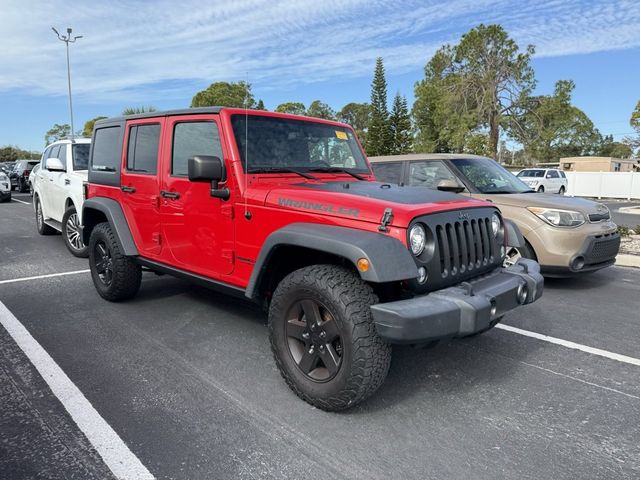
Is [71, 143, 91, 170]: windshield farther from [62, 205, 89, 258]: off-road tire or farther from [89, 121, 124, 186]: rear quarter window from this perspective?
[89, 121, 124, 186]: rear quarter window

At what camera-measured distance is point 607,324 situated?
4.87 metres

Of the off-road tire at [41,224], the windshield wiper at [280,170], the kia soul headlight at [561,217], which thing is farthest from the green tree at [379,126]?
the windshield wiper at [280,170]

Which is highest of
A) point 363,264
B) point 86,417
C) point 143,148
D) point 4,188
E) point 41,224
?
point 143,148

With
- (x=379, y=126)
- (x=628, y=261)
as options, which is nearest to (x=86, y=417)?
(x=628, y=261)

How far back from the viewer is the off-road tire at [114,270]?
496cm

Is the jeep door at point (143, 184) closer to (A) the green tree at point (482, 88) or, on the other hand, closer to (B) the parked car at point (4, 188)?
(B) the parked car at point (4, 188)

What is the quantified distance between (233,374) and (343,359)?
106 cm

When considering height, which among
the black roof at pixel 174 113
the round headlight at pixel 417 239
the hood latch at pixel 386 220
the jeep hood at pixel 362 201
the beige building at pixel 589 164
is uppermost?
the beige building at pixel 589 164

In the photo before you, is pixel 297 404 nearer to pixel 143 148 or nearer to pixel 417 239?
pixel 417 239

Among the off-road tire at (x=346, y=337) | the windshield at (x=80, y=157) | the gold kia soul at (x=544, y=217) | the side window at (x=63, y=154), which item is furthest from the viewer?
the side window at (x=63, y=154)

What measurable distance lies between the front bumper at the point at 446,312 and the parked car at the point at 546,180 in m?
26.7

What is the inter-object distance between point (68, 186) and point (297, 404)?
647 centimetres

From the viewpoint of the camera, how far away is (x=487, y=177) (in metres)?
6.91

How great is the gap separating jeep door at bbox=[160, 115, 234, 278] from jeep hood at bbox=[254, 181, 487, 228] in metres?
0.57
